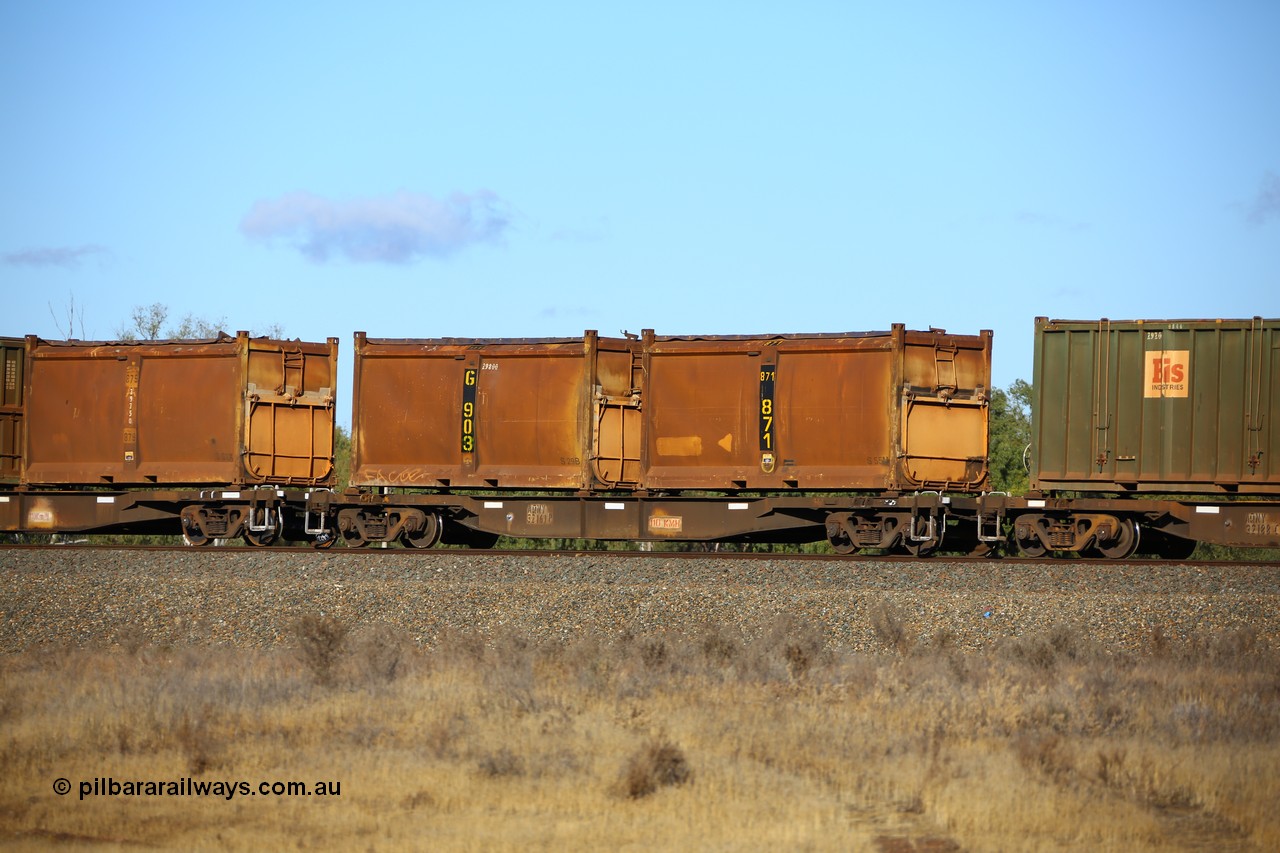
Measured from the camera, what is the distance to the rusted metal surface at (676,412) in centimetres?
1805

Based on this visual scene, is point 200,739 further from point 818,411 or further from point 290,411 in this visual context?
point 290,411

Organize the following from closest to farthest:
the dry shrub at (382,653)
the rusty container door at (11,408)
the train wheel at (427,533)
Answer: the dry shrub at (382,653), the train wheel at (427,533), the rusty container door at (11,408)

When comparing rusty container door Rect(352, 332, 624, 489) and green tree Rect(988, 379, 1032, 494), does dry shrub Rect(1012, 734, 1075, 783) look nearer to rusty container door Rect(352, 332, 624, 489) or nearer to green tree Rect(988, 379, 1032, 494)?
rusty container door Rect(352, 332, 624, 489)

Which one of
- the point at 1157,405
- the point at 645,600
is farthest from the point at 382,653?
the point at 1157,405

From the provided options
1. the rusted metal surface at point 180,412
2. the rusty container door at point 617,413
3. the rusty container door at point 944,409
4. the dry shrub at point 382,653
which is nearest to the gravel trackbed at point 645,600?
the dry shrub at point 382,653

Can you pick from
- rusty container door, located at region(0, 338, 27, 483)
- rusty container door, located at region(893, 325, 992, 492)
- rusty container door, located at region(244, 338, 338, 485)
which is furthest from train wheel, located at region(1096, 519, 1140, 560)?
rusty container door, located at region(0, 338, 27, 483)

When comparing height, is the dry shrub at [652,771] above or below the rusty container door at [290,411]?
below

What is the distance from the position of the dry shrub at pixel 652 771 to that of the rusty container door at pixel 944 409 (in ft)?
33.0

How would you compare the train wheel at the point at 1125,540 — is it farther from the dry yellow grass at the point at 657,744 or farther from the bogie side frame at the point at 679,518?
the dry yellow grass at the point at 657,744

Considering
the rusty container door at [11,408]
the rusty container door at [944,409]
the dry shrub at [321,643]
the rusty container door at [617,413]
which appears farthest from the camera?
the rusty container door at [11,408]

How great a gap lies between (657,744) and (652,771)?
1.15 ft

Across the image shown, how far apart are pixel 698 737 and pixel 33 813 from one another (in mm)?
4378

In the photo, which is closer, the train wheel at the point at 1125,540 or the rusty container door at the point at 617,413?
the train wheel at the point at 1125,540

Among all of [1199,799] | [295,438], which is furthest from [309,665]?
[295,438]
